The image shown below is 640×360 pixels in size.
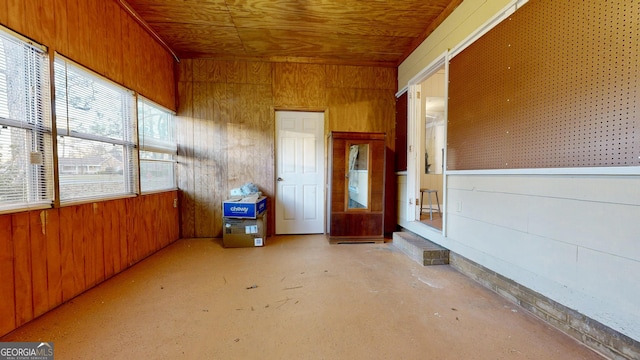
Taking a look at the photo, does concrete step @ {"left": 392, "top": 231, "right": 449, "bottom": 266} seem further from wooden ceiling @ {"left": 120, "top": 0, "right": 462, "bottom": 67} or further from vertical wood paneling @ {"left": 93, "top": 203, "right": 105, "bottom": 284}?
vertical wood paneling @ {"left": 93, "top": 203, "right": 105, "bottom": 284}

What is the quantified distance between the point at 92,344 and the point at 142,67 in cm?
286

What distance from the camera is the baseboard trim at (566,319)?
1.26 meters

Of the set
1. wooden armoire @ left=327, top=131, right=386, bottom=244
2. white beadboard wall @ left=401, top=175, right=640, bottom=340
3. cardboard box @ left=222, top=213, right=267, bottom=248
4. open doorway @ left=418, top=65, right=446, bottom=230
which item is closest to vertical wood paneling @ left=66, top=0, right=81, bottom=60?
cardboard box @ left=222, top=213, right=267, bottom=248

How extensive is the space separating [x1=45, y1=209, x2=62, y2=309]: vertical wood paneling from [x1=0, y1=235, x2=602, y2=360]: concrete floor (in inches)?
4.3

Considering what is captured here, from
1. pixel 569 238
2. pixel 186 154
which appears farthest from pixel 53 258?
pixel 569 238

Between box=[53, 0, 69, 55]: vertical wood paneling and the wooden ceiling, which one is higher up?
the wooden ceiling

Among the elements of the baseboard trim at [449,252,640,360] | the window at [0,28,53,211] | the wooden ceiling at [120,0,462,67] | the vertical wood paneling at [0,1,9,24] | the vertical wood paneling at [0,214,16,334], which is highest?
the wooden ceiling at [120,0,462,67]

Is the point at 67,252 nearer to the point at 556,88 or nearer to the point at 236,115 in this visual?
the point at 236,115

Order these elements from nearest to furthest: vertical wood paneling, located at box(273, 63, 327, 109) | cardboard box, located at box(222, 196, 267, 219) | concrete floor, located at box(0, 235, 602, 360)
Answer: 1. concrete floor, located at box(0, 235, 602, 360)
2. cardboard box, located at box(222, 196, 267, 219)
3. vertical wood paneling, located at box(273, 63, 327, 109)

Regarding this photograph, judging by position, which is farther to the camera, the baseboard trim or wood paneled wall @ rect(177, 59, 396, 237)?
wood paneled wall @ rect(177, 59, 396, 237)

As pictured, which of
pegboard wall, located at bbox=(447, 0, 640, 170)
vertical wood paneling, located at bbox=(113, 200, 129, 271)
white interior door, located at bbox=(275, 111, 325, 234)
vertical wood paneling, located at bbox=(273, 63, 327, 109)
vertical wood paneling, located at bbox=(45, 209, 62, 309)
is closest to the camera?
pegboard wall, located at bbox=(447, 0, 640, 170)

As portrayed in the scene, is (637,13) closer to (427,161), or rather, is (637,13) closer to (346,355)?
(346,355)

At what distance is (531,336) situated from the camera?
4.87 ft

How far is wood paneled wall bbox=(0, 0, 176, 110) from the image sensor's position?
1.64 m
